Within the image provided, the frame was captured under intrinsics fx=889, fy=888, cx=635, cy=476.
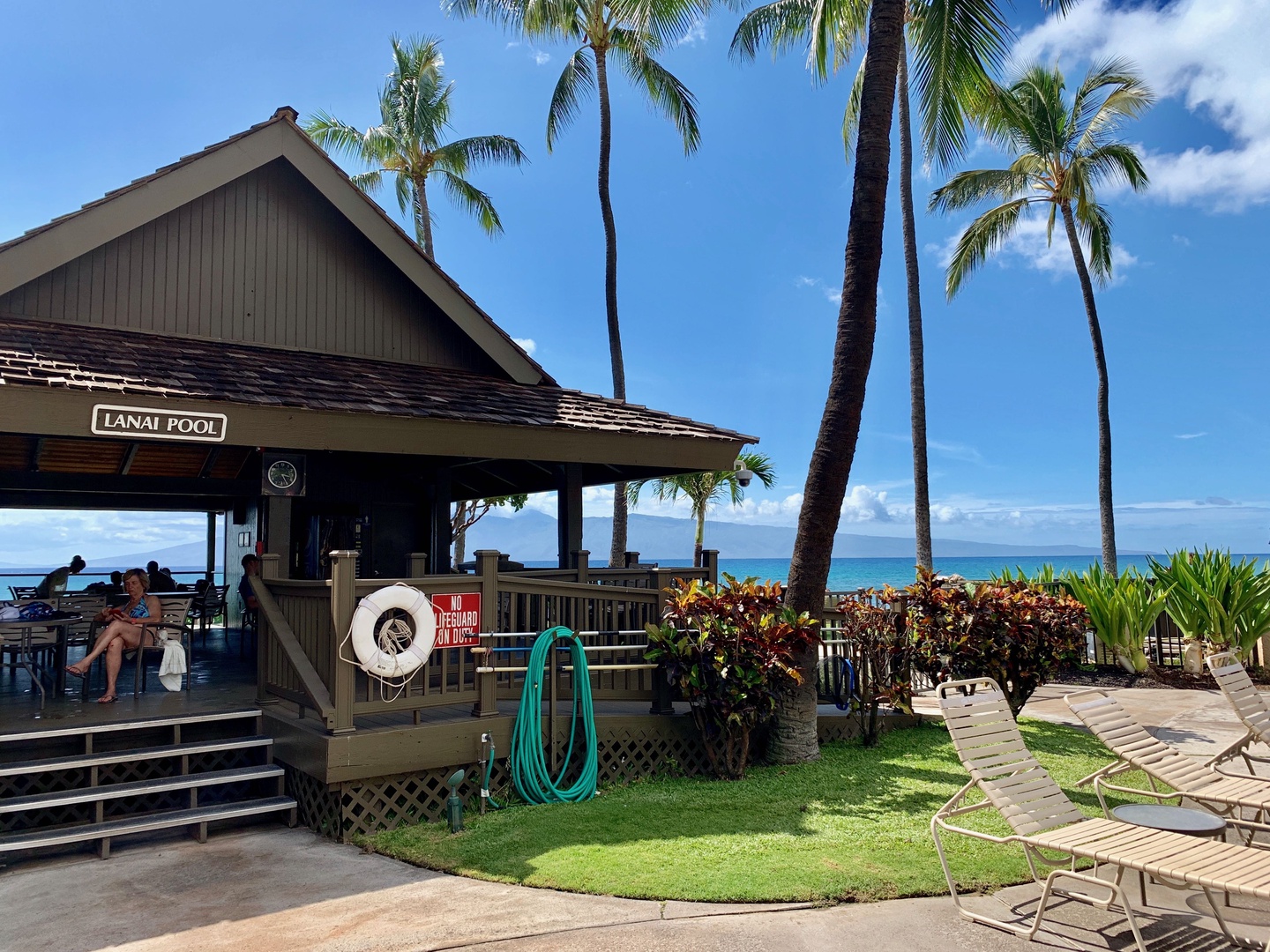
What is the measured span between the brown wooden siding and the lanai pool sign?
291 cm

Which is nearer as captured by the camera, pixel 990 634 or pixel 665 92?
pixel 990 634

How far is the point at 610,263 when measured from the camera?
21.8m

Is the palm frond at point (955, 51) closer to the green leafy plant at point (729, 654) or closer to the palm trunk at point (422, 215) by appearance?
the green leafy plant at point (729, 654)

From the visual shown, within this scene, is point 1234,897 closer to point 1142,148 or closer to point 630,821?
point 630,821

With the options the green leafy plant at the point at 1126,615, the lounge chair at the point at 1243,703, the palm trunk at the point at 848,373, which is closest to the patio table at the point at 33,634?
the palm trunk at the point at 848,373

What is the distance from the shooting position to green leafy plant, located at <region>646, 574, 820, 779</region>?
7648mm

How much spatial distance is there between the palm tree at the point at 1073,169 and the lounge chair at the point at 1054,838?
17696 millimetres

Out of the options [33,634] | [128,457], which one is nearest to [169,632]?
[33,634]

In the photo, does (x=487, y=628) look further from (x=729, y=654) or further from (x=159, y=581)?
(x=159, y=581)

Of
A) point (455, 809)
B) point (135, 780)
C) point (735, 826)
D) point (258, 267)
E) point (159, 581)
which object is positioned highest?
point (258, 267)

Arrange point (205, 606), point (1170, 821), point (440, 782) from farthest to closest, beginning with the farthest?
1. point (205, 606)
2. point (440, 782)
3. point (1170, 821)

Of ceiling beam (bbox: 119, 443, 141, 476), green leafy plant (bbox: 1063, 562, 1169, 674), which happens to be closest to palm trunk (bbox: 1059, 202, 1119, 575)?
green leafy plant (bbox: 1063, 562, 1169, 674)

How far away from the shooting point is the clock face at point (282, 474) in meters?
8.54

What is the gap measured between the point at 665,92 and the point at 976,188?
843 cm
